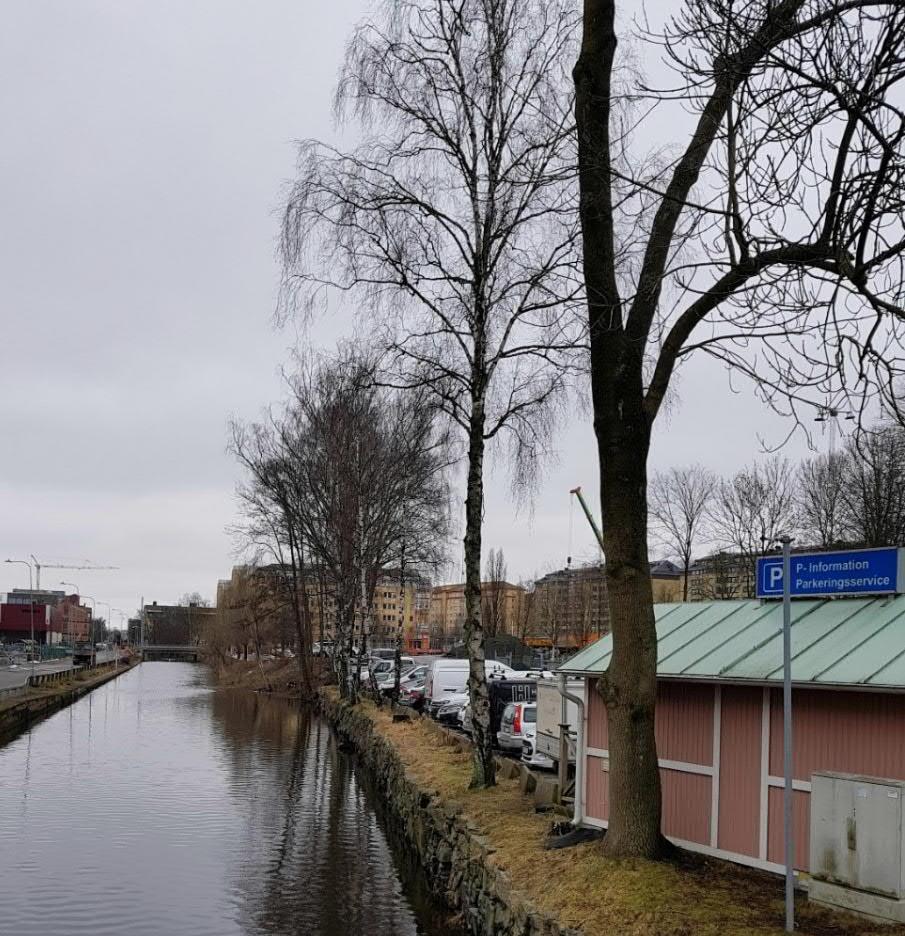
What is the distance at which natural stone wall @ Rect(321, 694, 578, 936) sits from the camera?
10.4 meters

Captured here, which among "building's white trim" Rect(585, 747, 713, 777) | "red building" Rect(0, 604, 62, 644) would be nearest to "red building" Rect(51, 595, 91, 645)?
"red building" Rect(0, 604, 62, 644)

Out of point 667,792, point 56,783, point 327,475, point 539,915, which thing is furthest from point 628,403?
point 327,475

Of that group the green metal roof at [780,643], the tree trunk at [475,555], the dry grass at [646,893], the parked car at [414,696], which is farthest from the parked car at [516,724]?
the parked car at [414,696]

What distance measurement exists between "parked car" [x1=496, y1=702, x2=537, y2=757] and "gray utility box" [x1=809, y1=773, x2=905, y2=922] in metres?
16.3

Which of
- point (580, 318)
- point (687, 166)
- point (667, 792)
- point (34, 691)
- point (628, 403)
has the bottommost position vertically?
point (34, 691)

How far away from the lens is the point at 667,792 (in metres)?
11.8

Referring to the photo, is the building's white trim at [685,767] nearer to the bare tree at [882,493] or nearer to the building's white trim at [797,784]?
the building's white trim at [797,784]

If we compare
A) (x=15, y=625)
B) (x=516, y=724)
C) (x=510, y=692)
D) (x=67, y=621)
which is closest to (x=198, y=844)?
(x=516, y=724)

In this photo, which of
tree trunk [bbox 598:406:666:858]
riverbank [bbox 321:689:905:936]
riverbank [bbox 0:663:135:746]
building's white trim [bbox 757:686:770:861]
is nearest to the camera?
riverbank [bbox 321:689:905:936]

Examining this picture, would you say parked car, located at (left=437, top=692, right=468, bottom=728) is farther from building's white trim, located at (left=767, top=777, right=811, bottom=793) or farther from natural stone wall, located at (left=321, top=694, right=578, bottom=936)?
building's white trim, located at (left=767, top=777, right=811, bottom=793)

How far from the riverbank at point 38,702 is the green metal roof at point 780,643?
30.7 metres

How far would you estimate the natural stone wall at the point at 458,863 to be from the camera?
10.4m

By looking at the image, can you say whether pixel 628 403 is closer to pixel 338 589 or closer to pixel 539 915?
pixel 539 915

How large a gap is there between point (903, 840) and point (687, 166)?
6.38m
